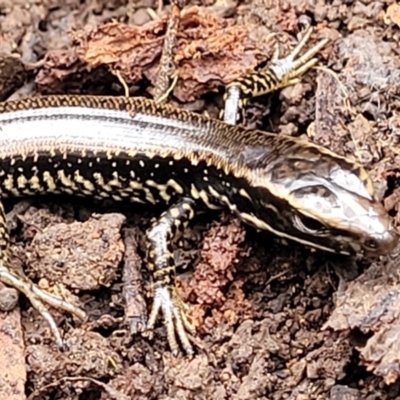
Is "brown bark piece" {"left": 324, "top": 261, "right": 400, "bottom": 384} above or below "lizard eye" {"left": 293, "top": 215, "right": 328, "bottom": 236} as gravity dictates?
below

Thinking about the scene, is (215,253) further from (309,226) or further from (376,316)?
(376,316)

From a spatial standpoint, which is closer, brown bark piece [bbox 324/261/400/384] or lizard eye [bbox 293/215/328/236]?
brown bark piece [bbox 324/261/400/384]

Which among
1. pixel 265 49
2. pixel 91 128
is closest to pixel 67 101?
pixel 91 128

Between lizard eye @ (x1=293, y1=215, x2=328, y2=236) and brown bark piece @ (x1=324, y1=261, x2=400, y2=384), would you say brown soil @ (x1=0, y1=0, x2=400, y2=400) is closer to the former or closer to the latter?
brown bark piece @ (x1=324, y1=261, x2=400, y2=384)

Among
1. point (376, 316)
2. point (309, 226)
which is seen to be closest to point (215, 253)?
point (309, 226)

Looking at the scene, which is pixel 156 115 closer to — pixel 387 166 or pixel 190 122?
pixel 190 122

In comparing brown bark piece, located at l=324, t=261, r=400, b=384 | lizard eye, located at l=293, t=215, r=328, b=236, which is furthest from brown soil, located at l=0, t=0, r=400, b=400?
lizard eye, located at l=293, t=215, r=328, b=236
